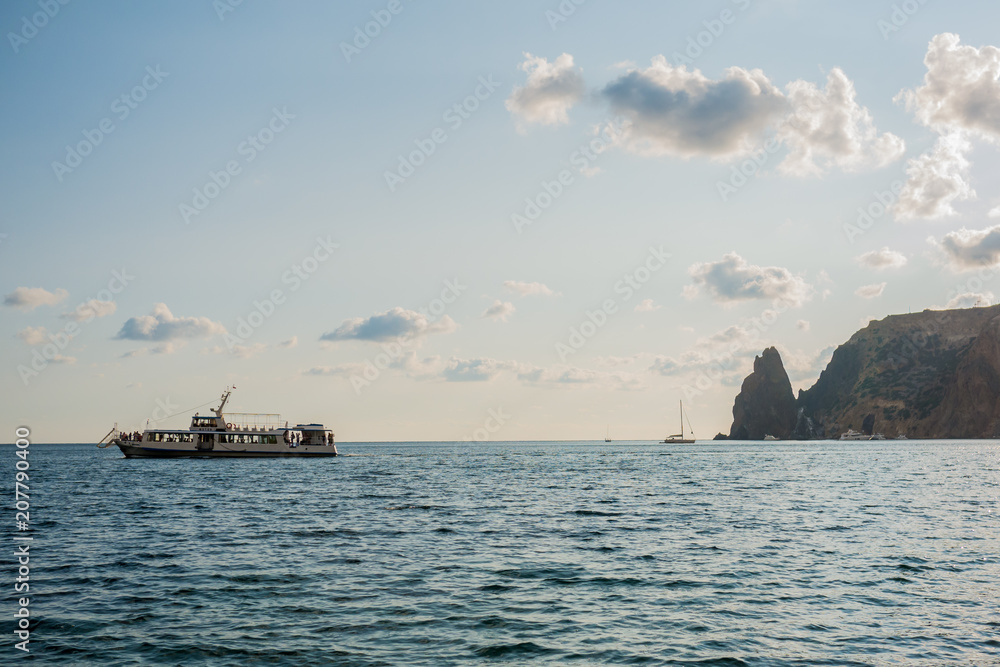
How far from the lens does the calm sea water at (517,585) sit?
16562mm

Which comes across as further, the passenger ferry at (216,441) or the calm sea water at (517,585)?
the passenger ferry at (216,441)

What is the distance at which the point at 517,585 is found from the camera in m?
22.9

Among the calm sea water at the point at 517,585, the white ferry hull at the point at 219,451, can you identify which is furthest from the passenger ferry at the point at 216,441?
the calm sea water at the point at 517,585

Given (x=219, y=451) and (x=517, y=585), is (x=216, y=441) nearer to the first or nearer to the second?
(x=219, y=451)

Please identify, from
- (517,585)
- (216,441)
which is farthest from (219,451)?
(517,585)

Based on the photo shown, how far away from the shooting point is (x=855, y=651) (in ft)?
53.4

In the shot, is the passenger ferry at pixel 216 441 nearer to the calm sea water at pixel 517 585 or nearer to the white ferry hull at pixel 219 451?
the white ferry hull at pixel 219 451

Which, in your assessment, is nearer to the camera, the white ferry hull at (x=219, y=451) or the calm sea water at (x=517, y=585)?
the calm sea water at (x=517, y=585)

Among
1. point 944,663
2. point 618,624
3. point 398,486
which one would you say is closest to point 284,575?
point 618,624

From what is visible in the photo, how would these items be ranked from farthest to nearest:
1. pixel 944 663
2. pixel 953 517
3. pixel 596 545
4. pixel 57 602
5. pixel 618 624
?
pixel 953 517 → pixel 596 545 → pixel 57 602 → pixel 618 624 → pixel 944 663

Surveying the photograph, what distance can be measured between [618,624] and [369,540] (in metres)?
17.1

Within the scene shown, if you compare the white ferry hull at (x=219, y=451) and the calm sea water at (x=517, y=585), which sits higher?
the calm sea water at (x=517, y=585)

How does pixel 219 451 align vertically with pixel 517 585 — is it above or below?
below

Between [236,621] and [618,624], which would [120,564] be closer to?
[236,621]
